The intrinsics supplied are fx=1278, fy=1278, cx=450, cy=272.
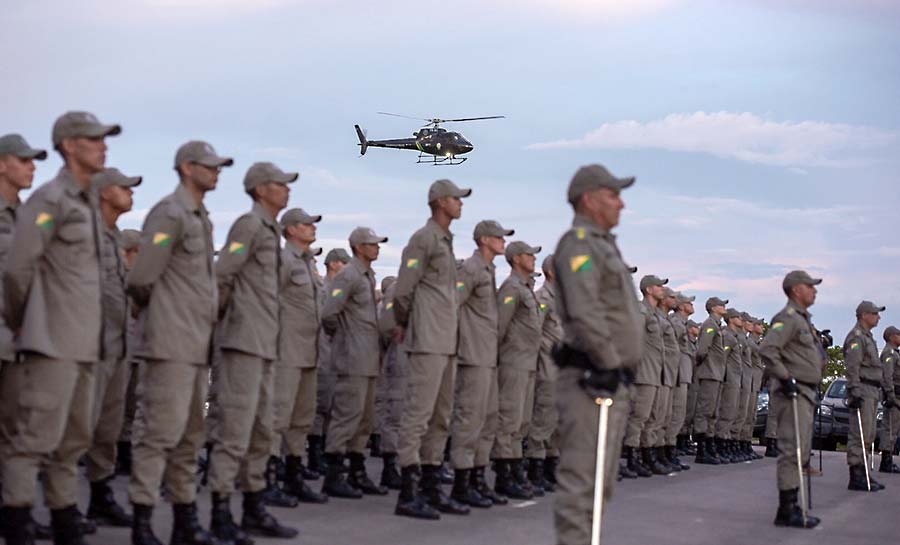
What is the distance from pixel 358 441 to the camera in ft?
38.6

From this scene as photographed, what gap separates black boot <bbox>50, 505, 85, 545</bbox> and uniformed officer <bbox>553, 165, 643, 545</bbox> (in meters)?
2.79

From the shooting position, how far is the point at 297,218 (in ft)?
36.5

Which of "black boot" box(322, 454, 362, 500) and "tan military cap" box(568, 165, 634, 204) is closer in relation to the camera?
"tan military cap" box(568, 165, 634, 204)

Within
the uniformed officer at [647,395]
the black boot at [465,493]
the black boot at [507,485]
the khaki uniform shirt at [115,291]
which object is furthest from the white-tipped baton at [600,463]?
the uniformed officer at [647,395]

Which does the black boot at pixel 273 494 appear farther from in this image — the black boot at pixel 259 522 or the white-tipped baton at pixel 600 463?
the white-tipped baton at pixel 600 463

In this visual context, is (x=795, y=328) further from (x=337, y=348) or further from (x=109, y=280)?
(x=109, y=280)

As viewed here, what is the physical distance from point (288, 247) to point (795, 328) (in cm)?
464

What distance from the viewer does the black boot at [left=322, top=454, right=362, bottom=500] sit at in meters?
11.4

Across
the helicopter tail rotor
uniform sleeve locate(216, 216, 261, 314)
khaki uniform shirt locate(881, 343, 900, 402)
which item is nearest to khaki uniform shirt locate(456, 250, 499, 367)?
uniform sleeve locate(216, 216, 261, 314)

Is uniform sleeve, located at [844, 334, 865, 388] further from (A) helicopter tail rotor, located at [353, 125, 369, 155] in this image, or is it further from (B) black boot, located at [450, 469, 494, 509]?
(A) helicopter tail rotor, located at [353, 125, 369, 155]

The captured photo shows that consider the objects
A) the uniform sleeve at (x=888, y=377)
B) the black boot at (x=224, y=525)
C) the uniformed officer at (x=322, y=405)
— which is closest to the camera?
the black boot at (x=224, y=525)

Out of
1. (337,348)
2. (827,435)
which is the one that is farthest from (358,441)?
(827,435)

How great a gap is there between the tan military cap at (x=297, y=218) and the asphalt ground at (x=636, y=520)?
7.92 feet

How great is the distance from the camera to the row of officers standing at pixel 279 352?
675cm
